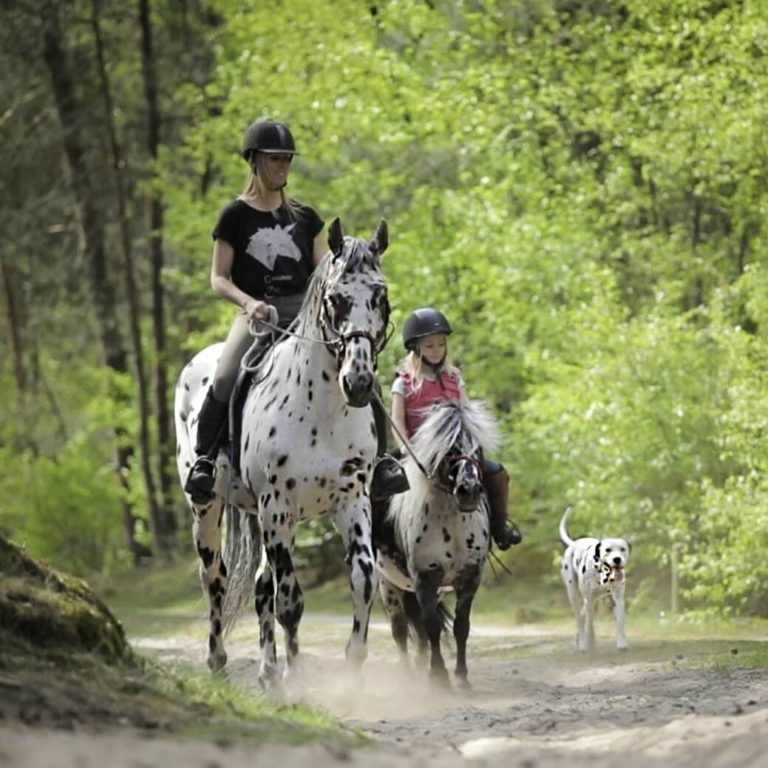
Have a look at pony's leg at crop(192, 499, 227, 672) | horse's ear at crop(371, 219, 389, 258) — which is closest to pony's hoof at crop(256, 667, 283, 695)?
pony's leg at crop(192, 499, 227, 672)

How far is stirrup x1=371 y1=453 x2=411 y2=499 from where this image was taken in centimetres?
1211

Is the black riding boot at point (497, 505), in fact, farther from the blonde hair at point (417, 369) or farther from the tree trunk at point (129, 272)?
the tree trunk at point (129, 272)

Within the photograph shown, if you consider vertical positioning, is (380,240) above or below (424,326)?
above

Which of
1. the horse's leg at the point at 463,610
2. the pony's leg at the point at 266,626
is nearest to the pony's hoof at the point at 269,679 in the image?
the pony's leg at the point at 266,626

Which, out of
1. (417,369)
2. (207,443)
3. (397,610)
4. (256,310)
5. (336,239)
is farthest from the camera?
(397,610)

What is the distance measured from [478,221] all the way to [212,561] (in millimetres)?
12807

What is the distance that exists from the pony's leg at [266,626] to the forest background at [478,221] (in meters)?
7.01

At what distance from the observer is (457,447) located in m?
13.1

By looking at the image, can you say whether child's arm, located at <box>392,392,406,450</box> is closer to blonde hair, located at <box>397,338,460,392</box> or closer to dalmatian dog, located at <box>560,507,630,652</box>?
blonde hair, located at <box>397,338,460,392</box>

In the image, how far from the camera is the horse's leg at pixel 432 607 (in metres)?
13.0

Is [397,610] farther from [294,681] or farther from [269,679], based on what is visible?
[294,681]

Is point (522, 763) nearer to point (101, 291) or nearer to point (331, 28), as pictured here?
point (331, 28)

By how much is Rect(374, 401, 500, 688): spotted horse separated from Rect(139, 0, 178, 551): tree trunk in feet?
67.4

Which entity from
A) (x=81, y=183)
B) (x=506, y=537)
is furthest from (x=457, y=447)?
(x=81, y=183)
